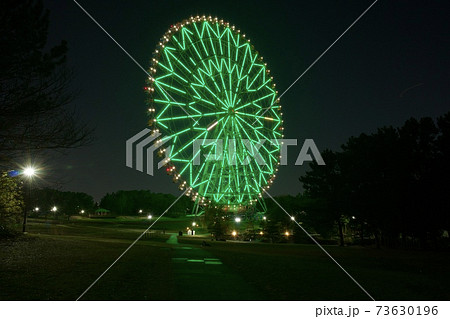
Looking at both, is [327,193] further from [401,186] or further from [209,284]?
[209,284]

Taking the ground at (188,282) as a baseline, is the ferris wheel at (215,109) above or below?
above

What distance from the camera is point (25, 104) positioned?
8.93m

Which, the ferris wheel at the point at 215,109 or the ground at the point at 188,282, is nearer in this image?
the ground at the point at 188,282

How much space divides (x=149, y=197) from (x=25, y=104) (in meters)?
110

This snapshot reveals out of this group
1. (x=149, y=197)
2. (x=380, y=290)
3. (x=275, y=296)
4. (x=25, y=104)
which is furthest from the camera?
(x=149, y=197)

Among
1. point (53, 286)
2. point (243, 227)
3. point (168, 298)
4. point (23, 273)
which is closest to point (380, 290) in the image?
point (168, 298)

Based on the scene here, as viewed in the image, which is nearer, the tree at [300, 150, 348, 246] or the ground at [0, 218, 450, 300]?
the ground at [0, 218, 450, 300]

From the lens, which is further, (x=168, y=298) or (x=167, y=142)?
(x=167, y=142)

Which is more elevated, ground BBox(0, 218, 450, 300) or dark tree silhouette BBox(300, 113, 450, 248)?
dark tree silhouette BBox(300, 113, 450, 248)

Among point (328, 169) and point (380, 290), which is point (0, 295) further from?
point (328, 169)

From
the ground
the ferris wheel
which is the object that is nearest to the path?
the ground

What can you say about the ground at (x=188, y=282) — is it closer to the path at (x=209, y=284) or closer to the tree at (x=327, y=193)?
the path at (x=209, y=284)

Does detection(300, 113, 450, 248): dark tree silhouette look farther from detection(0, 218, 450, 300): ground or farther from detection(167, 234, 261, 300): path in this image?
detection(167, 234, 261, 300): path

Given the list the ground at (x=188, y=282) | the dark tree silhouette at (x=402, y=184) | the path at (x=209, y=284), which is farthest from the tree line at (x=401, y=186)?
the path at (x=209, y=284)
